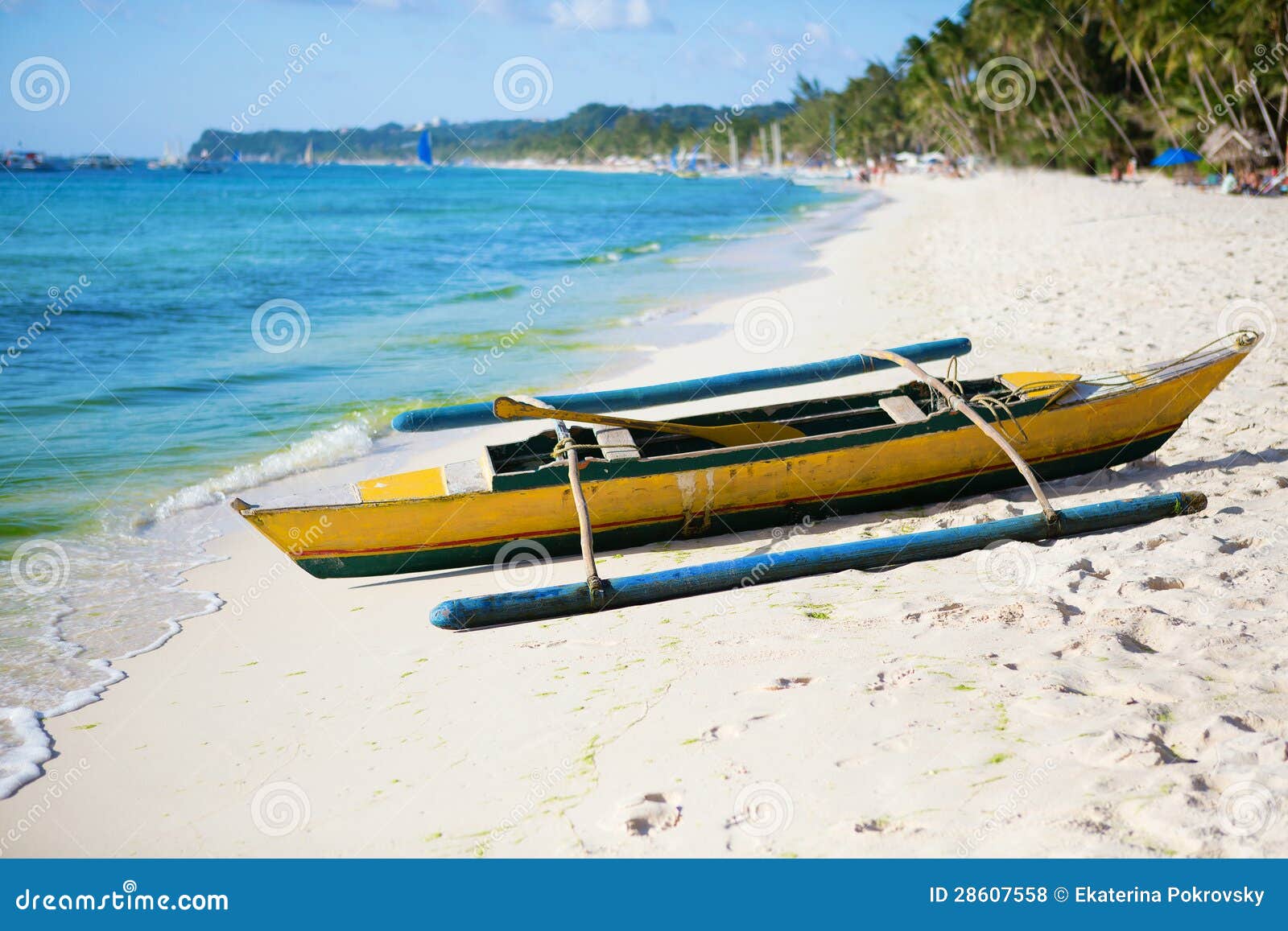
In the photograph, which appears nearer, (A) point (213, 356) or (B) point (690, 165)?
(A) point (213, 356)

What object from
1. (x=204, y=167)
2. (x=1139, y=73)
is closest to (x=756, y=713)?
(x=1139, y=73)

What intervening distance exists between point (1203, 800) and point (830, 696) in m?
1.31

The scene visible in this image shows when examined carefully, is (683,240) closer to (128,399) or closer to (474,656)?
(128,399)

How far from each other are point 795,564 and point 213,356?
38.9 feet

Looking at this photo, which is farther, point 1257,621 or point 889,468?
point 889,468

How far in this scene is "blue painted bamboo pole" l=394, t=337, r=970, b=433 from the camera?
661 centimetres

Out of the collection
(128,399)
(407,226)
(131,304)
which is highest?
(407,226)

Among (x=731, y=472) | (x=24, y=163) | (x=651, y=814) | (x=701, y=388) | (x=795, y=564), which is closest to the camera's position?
(x=651, y=814)

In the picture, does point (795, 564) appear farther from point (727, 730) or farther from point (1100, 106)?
point (1100, 106)

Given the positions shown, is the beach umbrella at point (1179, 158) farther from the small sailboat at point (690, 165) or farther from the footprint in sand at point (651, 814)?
the small sailboat at point (690, 165)

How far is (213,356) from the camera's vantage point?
1425 centimetres

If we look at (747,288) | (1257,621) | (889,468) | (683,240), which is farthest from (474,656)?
(683,240)

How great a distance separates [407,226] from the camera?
3916 centimetres

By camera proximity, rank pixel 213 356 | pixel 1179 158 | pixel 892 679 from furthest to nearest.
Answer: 1. pixel 1179 158
2. pixel 213 356
3. pixel 892 679
